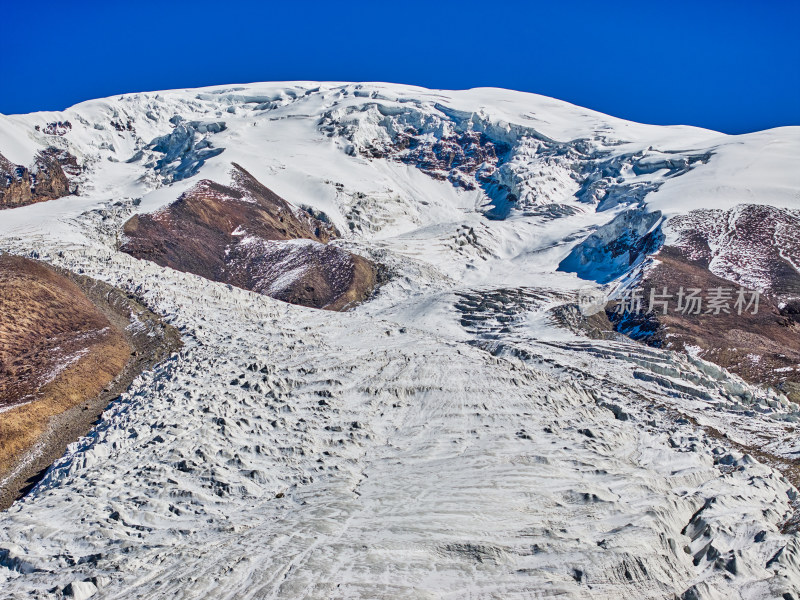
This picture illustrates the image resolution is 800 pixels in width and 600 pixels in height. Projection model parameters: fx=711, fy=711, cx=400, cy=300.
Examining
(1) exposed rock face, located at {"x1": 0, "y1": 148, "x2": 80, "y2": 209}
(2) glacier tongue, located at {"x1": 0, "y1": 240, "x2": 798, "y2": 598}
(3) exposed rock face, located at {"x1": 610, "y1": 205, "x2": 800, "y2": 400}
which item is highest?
(1) exposed rock face, located at {"x1": 0, "y1": 148, "x2": 80, "y2": 209}

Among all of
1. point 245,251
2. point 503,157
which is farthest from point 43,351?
point 503,157

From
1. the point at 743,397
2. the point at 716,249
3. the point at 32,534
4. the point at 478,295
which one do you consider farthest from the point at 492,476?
the point at 716,249

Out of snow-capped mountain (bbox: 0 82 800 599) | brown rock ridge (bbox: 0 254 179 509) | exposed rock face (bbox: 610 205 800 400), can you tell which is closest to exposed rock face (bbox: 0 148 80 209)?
snow-capped mountain (bbox: 0 82 800 599)

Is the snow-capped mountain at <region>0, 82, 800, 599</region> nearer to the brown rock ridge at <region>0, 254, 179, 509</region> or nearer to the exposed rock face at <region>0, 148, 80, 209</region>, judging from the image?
the exposed rock face at <region>0, 148, 80, 209</region>

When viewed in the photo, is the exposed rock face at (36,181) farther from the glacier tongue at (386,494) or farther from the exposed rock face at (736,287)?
the exposed rock face at (736,287)

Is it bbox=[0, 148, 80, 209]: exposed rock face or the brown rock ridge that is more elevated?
bbox=[0, 148, 80, 209]: exposed rock face

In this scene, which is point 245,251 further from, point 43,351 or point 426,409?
point 426,409
